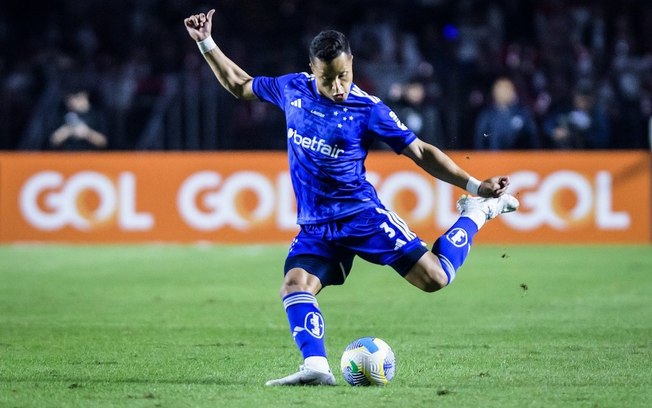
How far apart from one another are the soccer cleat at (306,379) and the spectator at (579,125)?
12810 mm

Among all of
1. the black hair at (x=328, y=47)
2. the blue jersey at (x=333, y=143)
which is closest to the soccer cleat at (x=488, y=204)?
the blue jersey at (x=333, y=143)

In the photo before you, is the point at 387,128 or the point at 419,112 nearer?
the point at 387,128

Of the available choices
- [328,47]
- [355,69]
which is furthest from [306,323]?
[355,69]

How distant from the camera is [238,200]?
18.7 m

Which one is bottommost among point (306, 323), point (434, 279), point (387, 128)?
point (306, 323)

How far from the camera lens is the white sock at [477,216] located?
8.29m

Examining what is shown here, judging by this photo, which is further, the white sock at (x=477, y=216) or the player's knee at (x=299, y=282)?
the white sock at (x=477, y=216)

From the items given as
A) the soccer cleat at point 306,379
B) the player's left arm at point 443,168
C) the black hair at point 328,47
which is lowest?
the soccer cleat at point 306,379

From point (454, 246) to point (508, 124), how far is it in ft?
37.4

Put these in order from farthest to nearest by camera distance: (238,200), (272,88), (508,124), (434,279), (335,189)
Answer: (508,124)
(238,200)
(272,88)
(434,279)
(335,189)

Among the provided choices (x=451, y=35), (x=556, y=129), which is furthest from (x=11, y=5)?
(x=556, y=129)

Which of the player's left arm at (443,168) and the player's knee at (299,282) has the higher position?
the player's left arm at (443,168)

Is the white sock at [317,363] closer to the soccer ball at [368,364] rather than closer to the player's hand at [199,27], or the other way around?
the soccer ball at [368,364]

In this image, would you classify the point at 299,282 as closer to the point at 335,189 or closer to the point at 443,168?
the point at 335,189
